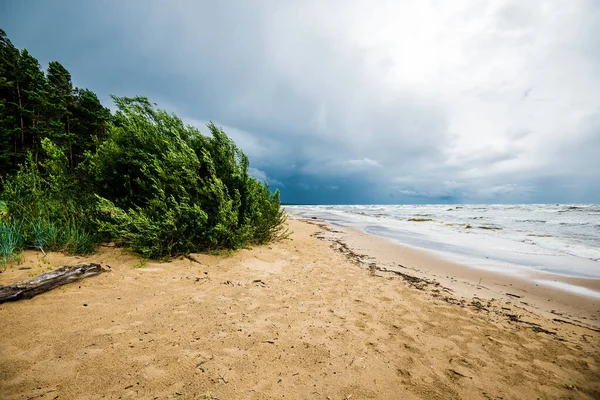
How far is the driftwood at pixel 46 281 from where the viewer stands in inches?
132

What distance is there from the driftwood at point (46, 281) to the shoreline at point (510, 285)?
7.09m

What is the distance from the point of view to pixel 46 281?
371cm

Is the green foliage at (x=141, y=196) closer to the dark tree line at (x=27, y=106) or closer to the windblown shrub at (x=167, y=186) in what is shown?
the windblown shrub at (x=167, y=186)

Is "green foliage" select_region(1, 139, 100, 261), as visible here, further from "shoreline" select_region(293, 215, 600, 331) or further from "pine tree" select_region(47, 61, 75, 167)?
"pine tree" select_region(47, 61, 75, 167)

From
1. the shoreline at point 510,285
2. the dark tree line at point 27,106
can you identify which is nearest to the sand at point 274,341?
the shoreline at point 510,285

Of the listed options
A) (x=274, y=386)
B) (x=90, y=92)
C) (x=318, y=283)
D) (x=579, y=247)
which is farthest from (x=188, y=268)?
(x=90, y=92)

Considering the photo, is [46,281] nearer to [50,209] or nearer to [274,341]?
[50,209]

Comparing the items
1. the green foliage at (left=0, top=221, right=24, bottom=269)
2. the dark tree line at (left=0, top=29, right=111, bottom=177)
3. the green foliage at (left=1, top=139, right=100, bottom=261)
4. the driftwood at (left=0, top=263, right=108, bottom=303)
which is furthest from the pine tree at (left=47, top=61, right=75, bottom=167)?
the driftwood at (left=0, top=263, right=108, bottom=303)

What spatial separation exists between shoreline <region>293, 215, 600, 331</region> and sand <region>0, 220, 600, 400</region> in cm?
10

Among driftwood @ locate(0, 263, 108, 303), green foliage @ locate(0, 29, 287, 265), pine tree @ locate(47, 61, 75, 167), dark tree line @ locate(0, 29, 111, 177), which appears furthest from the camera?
pine tree @ locate(47, 61, 75, 167)

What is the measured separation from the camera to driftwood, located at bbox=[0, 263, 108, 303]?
336 cm

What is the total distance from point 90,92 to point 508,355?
39.5 meters

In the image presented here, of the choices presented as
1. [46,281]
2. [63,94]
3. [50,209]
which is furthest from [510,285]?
[63,94]

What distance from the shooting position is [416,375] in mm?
2629
